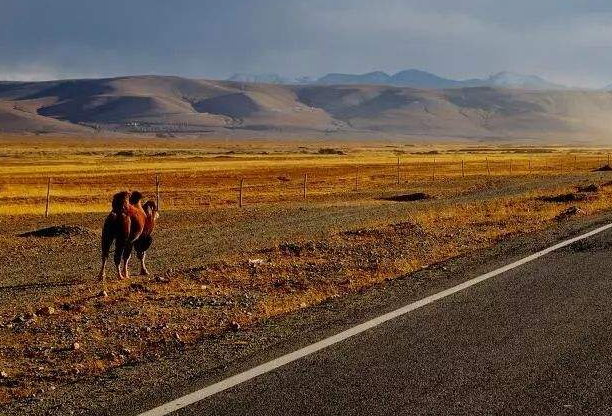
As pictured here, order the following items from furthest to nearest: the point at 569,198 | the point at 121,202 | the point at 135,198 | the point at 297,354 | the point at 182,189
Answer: the point at 182,189 → the point at 569,198 → the point at 135,198 → the point at 121,202 → the point at 297,354

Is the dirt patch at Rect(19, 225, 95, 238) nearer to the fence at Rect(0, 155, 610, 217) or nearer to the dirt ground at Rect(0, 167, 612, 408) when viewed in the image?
the dirt ground at Rect(0, 167, 612, 408)

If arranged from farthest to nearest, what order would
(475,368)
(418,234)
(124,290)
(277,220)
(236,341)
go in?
(277,220)
(418,234)
(124,290)
(236,341)
(475,368)

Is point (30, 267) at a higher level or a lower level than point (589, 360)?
lower

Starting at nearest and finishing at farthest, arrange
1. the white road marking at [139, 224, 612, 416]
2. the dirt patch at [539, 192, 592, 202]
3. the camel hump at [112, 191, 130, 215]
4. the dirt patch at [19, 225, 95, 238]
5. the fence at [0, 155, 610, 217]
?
the white road marking at [139, 224, 612, 416] < the camel hump at [112, 191, 130, 215] < the dirt patch at [19, 225, 95, 238] < the dirt patch at [539, 192, 592, 202] < the fence at [0, 155, 610, 217]

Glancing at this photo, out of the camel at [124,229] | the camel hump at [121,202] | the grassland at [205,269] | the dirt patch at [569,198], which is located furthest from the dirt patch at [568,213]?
the camel hump at [121,202]

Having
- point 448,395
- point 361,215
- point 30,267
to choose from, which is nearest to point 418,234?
point 361,215

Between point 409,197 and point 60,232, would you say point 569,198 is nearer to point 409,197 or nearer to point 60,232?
point 409,197

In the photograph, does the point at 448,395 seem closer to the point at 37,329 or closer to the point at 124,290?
the point at 37,329

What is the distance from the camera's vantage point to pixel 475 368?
6.00 m

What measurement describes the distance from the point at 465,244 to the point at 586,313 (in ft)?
21.5

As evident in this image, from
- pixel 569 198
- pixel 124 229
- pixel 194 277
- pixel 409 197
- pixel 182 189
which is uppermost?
pixel 124 229

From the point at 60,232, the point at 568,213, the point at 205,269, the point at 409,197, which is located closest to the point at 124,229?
the point at 205,269

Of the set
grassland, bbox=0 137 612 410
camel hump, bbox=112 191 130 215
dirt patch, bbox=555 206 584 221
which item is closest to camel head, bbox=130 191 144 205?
camel hump, bbox=112 191 130 215

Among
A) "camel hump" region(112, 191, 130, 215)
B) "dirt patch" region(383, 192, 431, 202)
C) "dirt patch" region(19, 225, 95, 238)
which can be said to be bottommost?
"dirt patch" region(19, 225, 95, 238)
